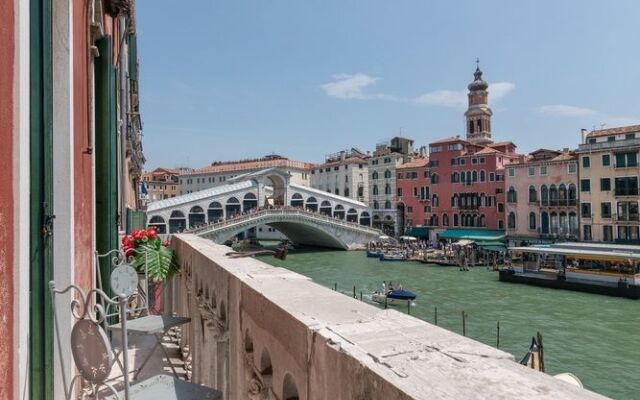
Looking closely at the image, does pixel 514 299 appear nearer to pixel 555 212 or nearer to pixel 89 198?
pixel 555 212

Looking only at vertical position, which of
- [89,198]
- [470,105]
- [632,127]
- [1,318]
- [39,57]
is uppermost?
[470,105]

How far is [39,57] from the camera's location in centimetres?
236

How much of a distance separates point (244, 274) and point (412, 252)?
32166 millimetres

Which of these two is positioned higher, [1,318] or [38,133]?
[38,133]

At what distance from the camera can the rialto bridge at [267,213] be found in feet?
117

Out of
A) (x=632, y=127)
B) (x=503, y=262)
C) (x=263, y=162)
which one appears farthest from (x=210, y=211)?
(x=632, y=127)

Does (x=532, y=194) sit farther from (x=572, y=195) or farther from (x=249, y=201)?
(x=249, y=201)

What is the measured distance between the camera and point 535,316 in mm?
17328

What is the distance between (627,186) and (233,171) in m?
40.2

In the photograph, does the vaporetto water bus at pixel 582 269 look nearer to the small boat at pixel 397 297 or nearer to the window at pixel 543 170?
the small boat at pixel 397 297

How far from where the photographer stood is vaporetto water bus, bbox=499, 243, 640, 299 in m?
20.5

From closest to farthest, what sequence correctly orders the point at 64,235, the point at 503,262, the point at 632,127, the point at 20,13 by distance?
1. the point at 20,13
2. the point at 64,235
3. the point at 632,127
4. the point at 503,262

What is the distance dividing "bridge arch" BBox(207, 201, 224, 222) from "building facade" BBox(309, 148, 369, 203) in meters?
13.8

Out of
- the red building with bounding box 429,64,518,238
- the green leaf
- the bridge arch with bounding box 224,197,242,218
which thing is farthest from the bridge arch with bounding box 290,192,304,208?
the green leaf
